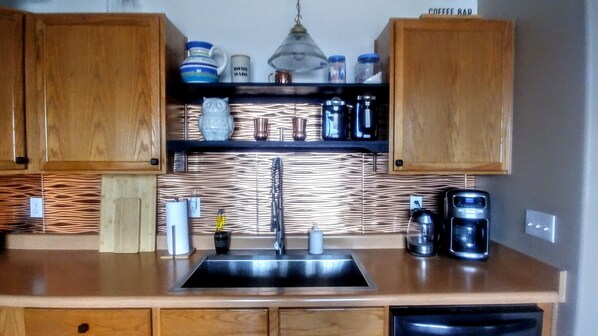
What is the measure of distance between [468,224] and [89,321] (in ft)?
5.15

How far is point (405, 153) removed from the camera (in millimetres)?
1386

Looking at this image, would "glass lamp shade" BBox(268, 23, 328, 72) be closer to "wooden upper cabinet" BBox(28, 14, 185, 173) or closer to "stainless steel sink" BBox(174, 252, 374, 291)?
"wooden upper cabinet" BBox(28, 14, 185, 173)

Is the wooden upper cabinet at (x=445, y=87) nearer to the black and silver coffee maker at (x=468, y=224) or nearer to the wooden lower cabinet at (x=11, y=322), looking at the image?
the black and silver coffee maker at (x=468, y=224)

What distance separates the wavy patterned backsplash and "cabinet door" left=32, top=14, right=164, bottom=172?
29 cm

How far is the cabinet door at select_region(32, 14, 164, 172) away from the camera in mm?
1350

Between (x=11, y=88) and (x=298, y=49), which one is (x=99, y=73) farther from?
(x=298, y=49)

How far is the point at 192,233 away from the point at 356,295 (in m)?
0.95

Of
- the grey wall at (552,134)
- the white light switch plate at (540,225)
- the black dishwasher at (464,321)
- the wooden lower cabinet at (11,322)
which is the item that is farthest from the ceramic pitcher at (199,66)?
the white light switch plate at (540,225)

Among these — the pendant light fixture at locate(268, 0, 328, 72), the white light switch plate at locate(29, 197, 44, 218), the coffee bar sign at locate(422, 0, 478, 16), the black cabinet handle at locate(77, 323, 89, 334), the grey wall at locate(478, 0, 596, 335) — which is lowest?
the black cabinet handle at locate(77, 323, 89, 334)

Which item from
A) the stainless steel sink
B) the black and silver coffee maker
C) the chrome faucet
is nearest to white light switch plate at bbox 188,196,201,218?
the stainless steel sink

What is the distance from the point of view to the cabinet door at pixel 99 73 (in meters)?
1.35

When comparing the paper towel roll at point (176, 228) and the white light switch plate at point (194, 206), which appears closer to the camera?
the paper towel roll at point (176, 228)

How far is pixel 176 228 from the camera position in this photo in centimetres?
152

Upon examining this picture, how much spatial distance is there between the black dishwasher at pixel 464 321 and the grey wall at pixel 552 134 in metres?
0.15
